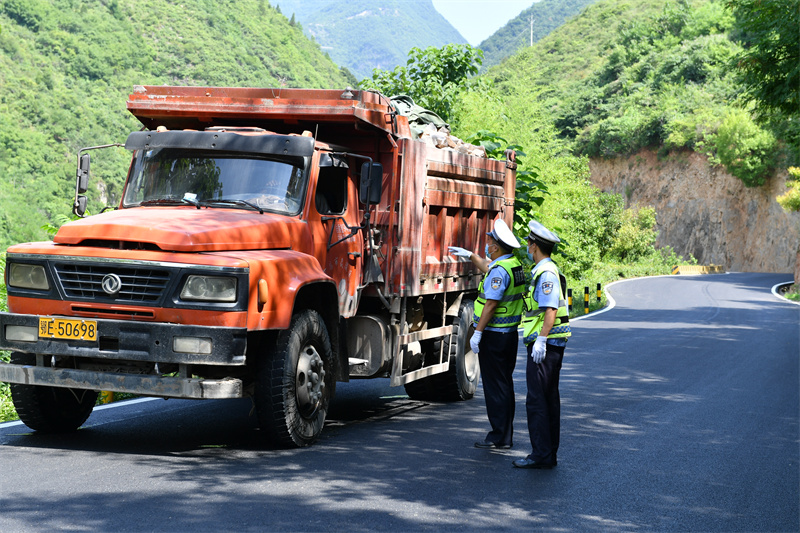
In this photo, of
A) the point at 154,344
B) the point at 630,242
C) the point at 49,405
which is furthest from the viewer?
the point at 630,242

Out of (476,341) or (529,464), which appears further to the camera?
(476,341)

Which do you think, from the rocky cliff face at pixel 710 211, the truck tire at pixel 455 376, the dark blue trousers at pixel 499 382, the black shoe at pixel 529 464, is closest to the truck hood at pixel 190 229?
the dark blue trousers at pixel 499 382

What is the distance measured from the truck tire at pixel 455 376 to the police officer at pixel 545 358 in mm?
3152

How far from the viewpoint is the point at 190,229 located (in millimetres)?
6875

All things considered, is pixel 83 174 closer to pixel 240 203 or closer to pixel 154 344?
pixel 240 203

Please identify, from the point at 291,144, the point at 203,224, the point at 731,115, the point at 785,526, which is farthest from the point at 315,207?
the point at 731,115

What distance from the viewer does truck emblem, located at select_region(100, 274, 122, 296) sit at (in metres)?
6.75

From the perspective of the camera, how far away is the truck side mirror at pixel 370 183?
26.1 feet

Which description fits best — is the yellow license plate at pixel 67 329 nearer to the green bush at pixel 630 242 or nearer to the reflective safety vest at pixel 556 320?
the reflective safety vest at pixel 556 320

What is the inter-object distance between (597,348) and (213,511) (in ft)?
40.7

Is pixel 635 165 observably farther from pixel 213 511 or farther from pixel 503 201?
pixel 213 511

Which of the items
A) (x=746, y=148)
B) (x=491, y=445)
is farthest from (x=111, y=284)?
(x=746, y=148)

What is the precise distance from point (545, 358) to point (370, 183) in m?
2.17

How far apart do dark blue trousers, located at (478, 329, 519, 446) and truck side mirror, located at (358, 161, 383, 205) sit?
1528 millimetres
